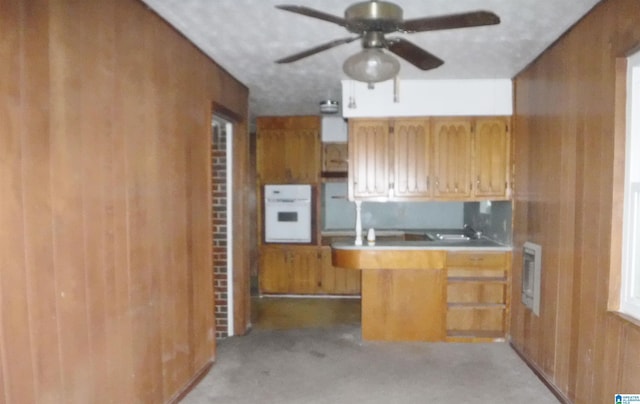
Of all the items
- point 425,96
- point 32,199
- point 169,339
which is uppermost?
point 425,96

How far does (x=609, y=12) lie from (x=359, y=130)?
245 cm

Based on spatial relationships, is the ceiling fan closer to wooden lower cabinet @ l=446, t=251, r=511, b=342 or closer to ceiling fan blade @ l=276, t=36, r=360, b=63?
ceiling fan blade @ l=276, t=36, r=360, b=63

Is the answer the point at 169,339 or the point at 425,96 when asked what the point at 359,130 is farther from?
the point at 169,339

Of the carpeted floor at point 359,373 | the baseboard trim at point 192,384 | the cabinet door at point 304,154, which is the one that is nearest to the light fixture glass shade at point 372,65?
the carpeted floor at point 359,373

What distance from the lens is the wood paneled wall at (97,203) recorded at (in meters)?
1.69

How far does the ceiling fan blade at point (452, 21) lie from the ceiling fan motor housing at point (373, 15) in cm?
7

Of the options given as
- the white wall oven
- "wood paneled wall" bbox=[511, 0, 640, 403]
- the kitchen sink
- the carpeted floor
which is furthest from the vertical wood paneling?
the white wall oven

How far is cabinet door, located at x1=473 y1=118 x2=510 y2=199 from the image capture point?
4.43m

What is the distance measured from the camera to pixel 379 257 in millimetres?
4301

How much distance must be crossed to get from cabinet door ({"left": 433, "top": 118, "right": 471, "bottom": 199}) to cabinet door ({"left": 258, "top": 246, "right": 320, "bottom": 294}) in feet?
7.42

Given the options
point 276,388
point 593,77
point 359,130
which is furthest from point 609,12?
point 276,388

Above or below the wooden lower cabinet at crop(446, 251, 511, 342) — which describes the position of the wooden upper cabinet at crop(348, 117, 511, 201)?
above

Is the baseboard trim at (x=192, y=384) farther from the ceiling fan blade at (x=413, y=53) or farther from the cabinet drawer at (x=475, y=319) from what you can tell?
the ceiling fan blade at (x=413, y=53)

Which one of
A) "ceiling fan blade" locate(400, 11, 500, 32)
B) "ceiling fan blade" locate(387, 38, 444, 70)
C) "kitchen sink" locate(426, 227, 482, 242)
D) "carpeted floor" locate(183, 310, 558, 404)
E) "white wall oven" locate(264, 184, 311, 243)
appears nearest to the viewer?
"ceiling fan blade" locate(400, 11, 500, 32)
